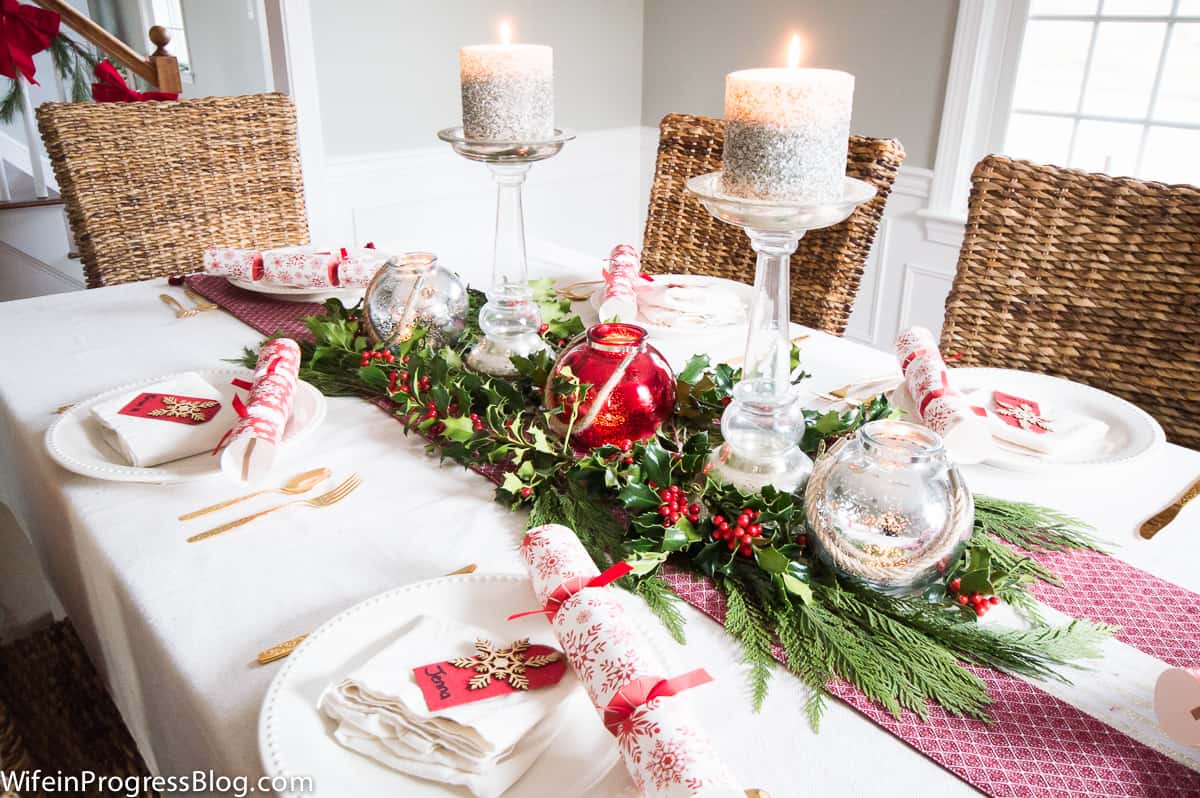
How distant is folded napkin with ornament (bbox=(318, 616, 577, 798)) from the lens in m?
0.54

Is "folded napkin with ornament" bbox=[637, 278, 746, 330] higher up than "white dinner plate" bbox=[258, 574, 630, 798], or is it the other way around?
"folded napkin with ornament" bbox=[637, 278, 746, 330]

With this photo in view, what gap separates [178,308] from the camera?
4.79 feet

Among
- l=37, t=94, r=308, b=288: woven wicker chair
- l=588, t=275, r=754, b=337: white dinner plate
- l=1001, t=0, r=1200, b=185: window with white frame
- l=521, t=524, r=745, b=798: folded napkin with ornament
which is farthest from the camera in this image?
l=1001, t=0, r=1200, b=185: window with white frame

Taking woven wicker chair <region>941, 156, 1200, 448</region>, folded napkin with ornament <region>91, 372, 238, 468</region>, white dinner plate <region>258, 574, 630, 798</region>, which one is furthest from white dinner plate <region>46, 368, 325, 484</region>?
woven wicker chair <region>941, 156, 1200, 448</region>

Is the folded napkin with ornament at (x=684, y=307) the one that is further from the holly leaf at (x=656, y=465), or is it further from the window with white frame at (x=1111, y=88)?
the window with white frame at (x=1111, y=88)

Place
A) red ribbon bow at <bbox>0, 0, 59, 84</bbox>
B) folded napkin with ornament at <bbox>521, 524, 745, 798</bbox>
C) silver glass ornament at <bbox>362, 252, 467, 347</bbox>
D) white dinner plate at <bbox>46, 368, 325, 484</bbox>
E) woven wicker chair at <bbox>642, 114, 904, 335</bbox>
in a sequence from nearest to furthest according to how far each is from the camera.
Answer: folded napkin with ornament at <bbox>521, 524, 745, 798</bbox> < white dinner plate at <bbox>46, 368, 325, 484</bbox> < silver glass ornament at <bbox>362, 252, 467, 347</bbox> < woven wicker chair at <bbox>642, 114, 904, 335</bbox> < red ribbon bow at <bbox>0, 0, 59, 84</bbox>

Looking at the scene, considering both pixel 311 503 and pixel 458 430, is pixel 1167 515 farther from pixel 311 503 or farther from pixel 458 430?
pixel 311 503

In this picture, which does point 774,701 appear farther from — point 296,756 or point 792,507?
point 296,756

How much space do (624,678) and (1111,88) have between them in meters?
2.75

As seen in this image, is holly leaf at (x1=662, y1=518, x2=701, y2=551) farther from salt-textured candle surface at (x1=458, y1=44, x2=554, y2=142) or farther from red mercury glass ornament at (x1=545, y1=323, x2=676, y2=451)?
salt-textured candle surface at (x1=458, y1=44, x2=554, y2=142)

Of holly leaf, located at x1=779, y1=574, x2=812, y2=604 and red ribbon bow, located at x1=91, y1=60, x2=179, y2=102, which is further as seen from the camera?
red ribbon bow, located at x1=91, y1=60, x2=179, y2=102

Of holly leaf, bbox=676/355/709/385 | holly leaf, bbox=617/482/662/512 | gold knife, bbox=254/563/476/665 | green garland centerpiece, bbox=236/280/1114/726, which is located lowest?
gold knife, bbox=254/563/476/665

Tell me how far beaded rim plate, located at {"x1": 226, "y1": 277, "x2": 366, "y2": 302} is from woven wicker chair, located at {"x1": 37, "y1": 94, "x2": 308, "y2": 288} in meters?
0.42

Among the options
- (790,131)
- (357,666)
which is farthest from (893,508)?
(357,666)
